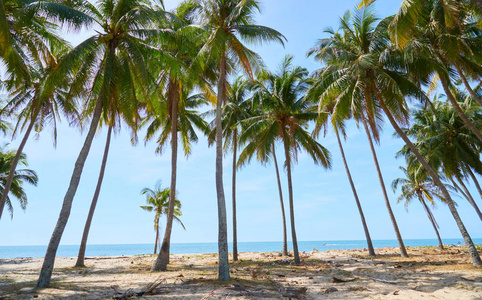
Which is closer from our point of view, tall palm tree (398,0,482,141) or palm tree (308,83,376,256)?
tall palm tree (398,0,482,141)

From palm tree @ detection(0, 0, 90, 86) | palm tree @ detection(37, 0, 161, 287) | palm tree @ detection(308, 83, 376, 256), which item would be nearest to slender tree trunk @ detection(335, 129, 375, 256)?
palm tree @ detection(308, 83, 376, 256)

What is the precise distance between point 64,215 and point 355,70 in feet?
39.0

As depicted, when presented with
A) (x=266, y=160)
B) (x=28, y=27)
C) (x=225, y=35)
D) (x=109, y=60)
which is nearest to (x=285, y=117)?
(x=266, y=160)

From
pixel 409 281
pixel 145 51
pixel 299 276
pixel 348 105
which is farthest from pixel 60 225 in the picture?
pixel 348 105

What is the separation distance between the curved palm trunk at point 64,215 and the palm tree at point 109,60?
29mm

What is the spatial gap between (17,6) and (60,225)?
320 inches

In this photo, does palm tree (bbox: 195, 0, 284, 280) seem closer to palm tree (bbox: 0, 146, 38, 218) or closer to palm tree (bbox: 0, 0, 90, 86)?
palm tree (bbox: 0, 0, 90, 86)

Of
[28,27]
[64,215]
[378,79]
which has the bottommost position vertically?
[64,215]

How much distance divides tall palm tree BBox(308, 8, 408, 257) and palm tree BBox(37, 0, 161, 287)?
7.73 metres

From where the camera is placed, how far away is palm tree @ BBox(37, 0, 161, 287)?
897cm

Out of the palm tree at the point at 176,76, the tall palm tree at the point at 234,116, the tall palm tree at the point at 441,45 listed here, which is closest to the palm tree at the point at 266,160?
the tall palm tree at the point at 234,116

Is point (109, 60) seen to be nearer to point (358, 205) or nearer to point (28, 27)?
point (28, 27)

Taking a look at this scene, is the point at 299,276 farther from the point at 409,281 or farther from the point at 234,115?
the point at 234,115

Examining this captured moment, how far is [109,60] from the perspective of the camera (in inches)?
373
